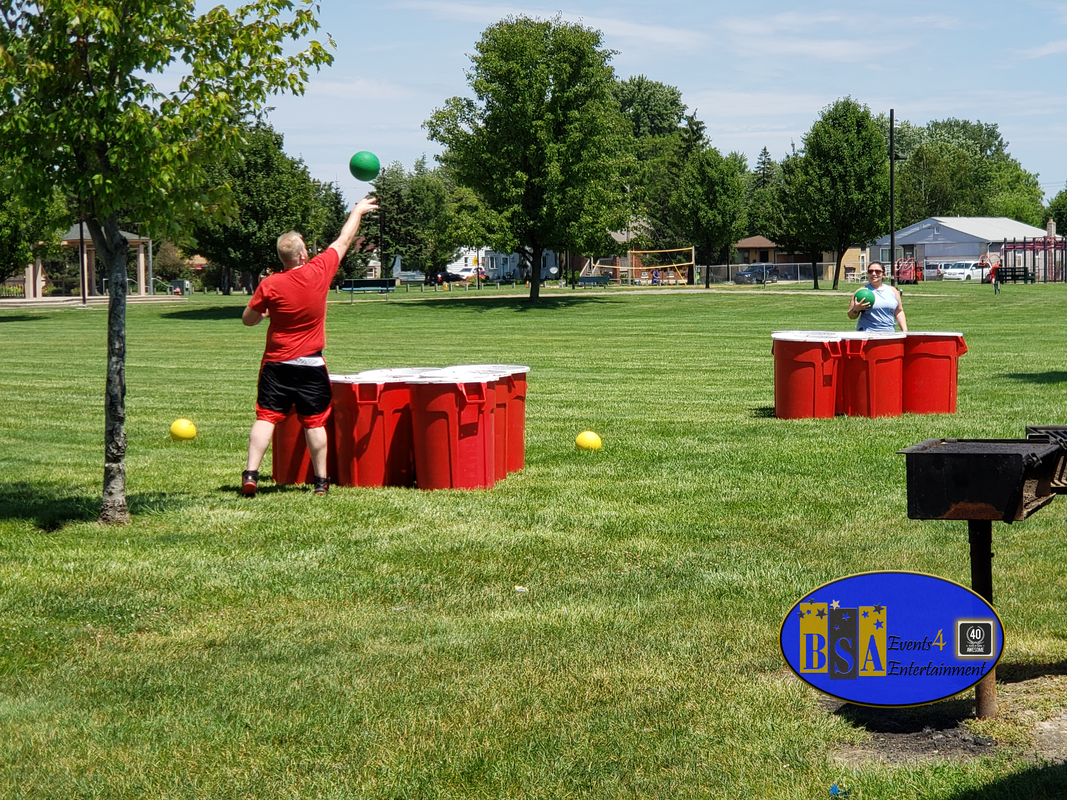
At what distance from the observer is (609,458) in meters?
11.0

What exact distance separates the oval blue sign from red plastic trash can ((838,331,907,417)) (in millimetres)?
9295

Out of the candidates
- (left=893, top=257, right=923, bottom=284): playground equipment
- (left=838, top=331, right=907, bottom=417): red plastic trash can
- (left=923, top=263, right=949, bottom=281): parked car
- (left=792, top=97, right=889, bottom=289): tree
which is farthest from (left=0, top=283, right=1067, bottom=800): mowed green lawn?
(left=923, top=263, right=949, bottom=281): parked car

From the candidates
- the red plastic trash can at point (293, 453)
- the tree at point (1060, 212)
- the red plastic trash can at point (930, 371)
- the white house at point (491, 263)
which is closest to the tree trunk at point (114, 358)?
the red plastic trash can at point (293, 453)

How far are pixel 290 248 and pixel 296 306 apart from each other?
456 mm

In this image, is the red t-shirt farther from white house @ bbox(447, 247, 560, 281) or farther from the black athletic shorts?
white house @ bbox(447, 247, 560, 281)

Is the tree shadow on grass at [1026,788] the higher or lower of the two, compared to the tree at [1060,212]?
lower

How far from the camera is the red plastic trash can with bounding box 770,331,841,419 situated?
1318 centimetres

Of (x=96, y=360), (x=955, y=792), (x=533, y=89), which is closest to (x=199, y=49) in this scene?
(x=955, y=792)

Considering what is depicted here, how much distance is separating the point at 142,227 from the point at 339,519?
7.75ft

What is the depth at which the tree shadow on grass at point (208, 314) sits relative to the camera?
47.6m

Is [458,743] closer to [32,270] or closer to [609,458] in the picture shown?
[609,458]

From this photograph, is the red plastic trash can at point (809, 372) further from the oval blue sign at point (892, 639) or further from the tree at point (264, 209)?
the tree at point (264, 209)

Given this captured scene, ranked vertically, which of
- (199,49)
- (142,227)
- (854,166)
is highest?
(854,166)

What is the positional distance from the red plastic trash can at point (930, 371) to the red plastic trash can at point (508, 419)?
5.19 meters
